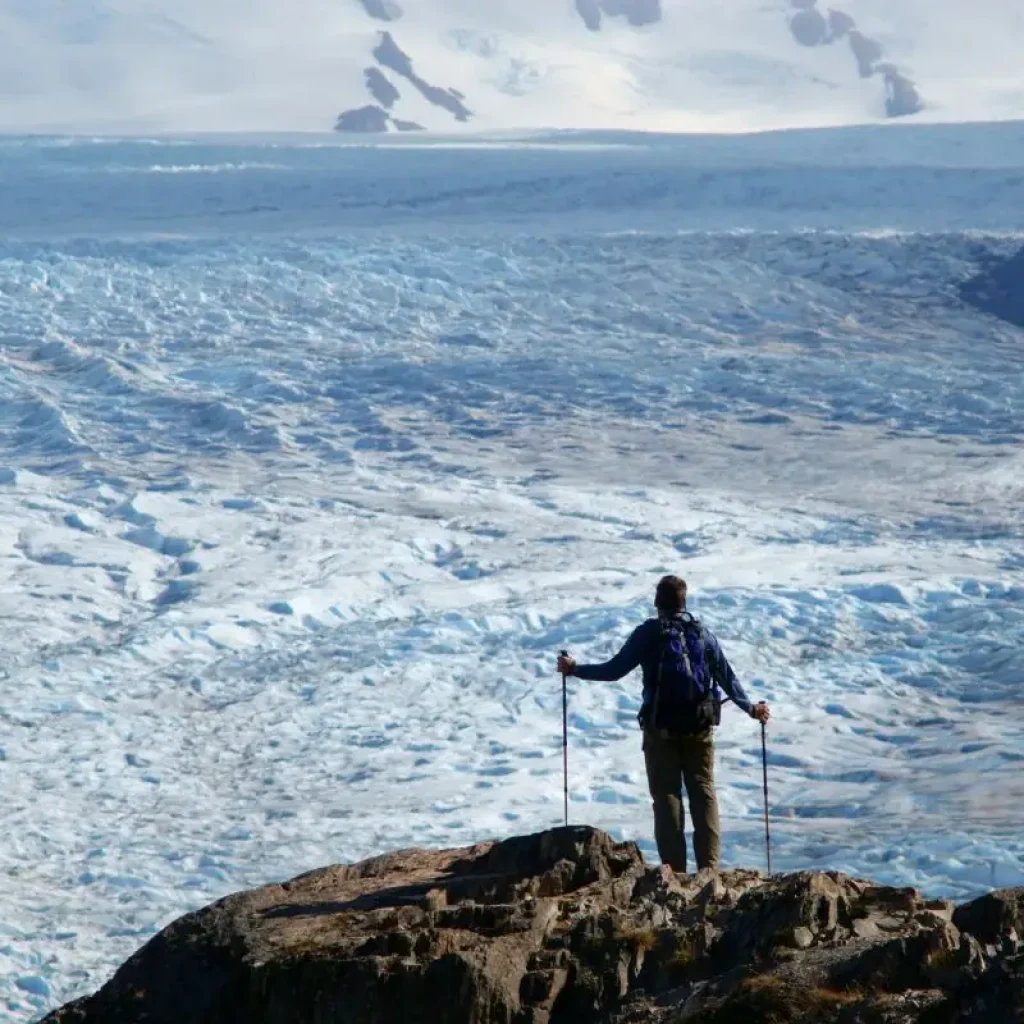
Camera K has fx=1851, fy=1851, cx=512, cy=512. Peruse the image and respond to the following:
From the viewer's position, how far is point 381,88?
139ft

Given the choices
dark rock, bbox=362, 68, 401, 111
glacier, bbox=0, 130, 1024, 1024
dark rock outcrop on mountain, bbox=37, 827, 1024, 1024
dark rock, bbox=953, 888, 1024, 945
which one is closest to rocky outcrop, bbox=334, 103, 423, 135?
dark rock, bbox=362, 68, 401, 111

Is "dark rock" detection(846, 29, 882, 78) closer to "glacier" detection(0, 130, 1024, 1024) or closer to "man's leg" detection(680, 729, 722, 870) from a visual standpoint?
"glacier" detection(0, 130, 1024, 1024)

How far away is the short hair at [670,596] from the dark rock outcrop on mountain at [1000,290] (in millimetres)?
15700

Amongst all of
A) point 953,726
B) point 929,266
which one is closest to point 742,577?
point 953,726

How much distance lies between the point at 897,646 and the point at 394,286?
10.3 metres

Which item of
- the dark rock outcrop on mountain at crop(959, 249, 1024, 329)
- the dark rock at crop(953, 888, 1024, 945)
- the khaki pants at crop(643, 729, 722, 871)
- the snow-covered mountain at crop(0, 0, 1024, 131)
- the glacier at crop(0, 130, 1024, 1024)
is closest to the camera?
the dark rock at crop(953, 888, 1024, 945)

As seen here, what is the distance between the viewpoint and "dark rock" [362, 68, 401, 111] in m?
42.1

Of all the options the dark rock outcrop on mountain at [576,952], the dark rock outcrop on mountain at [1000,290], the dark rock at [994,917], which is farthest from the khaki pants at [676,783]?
the dark rock outcrop on mountain at [1000,290]

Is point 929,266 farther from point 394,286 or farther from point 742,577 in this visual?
point 742,577

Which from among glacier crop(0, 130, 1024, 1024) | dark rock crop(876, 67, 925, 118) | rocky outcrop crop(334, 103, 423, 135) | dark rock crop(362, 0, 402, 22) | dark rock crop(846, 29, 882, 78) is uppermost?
dark rock crop(362, 0, 402, 22)

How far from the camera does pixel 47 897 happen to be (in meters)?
7.47

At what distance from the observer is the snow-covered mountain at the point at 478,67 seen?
4047 cm

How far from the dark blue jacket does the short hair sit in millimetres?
48

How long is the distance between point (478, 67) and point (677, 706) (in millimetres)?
40387
